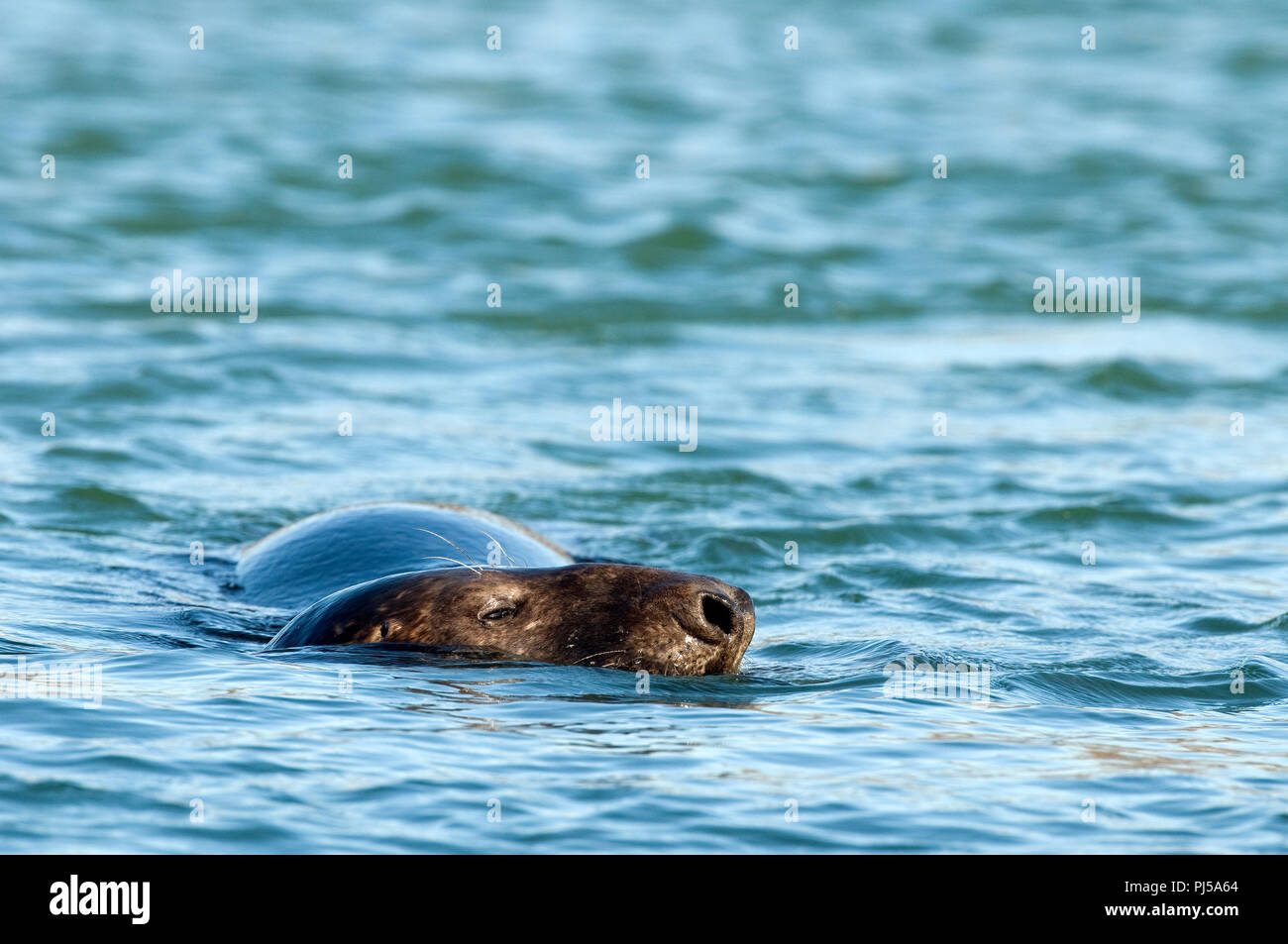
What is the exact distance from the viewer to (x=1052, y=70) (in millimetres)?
30484

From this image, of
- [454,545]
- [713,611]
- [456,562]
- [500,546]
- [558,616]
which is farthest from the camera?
[500,546]

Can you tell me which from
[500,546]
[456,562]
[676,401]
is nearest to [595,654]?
[456,562]

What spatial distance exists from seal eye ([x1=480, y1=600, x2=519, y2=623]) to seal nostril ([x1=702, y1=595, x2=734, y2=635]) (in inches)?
32.3

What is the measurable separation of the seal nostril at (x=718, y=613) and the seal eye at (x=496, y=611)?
0.82 metres

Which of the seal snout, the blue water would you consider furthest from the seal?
the blue water

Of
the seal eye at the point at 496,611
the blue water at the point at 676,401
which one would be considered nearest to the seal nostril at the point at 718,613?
the blue water at the point at 676,401

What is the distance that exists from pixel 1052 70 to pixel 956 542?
21277 millimetres

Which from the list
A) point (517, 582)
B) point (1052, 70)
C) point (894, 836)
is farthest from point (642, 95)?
point (894, 836)

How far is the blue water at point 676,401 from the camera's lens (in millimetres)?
6098

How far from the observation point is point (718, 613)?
22.6 ft

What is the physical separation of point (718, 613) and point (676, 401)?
823 centimetres

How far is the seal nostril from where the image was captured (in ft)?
22.4

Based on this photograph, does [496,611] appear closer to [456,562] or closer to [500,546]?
[456,562]
